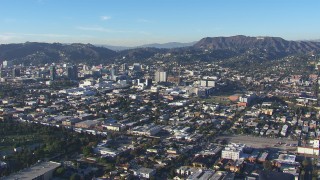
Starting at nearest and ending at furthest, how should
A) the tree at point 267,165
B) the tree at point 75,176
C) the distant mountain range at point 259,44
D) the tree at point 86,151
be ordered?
the tree at point 75,176 < the tree at point 267,165 < the tree at point 86,151 < the distant mountain range at point 259,44

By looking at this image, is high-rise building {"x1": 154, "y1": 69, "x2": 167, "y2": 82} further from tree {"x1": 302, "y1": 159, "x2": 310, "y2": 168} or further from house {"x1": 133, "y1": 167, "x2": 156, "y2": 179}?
house {"x1": 133, "y1": 167, "x2": 156, "y2": 179}

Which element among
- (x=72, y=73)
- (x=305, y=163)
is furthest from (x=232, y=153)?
(x=72, y=73)

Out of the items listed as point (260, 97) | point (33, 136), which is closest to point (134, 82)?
point (260, 97)

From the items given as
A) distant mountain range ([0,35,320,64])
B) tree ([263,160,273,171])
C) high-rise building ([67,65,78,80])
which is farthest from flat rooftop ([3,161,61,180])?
distant mountain range ([0,35,320,64])

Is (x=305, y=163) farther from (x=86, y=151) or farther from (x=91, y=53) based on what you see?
(x=91, y=53)

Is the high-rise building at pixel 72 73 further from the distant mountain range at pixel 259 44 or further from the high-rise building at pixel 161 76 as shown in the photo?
the distant mountain range at pixel 259 44

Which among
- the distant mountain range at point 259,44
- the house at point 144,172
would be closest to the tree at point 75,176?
the house at point 144,172
